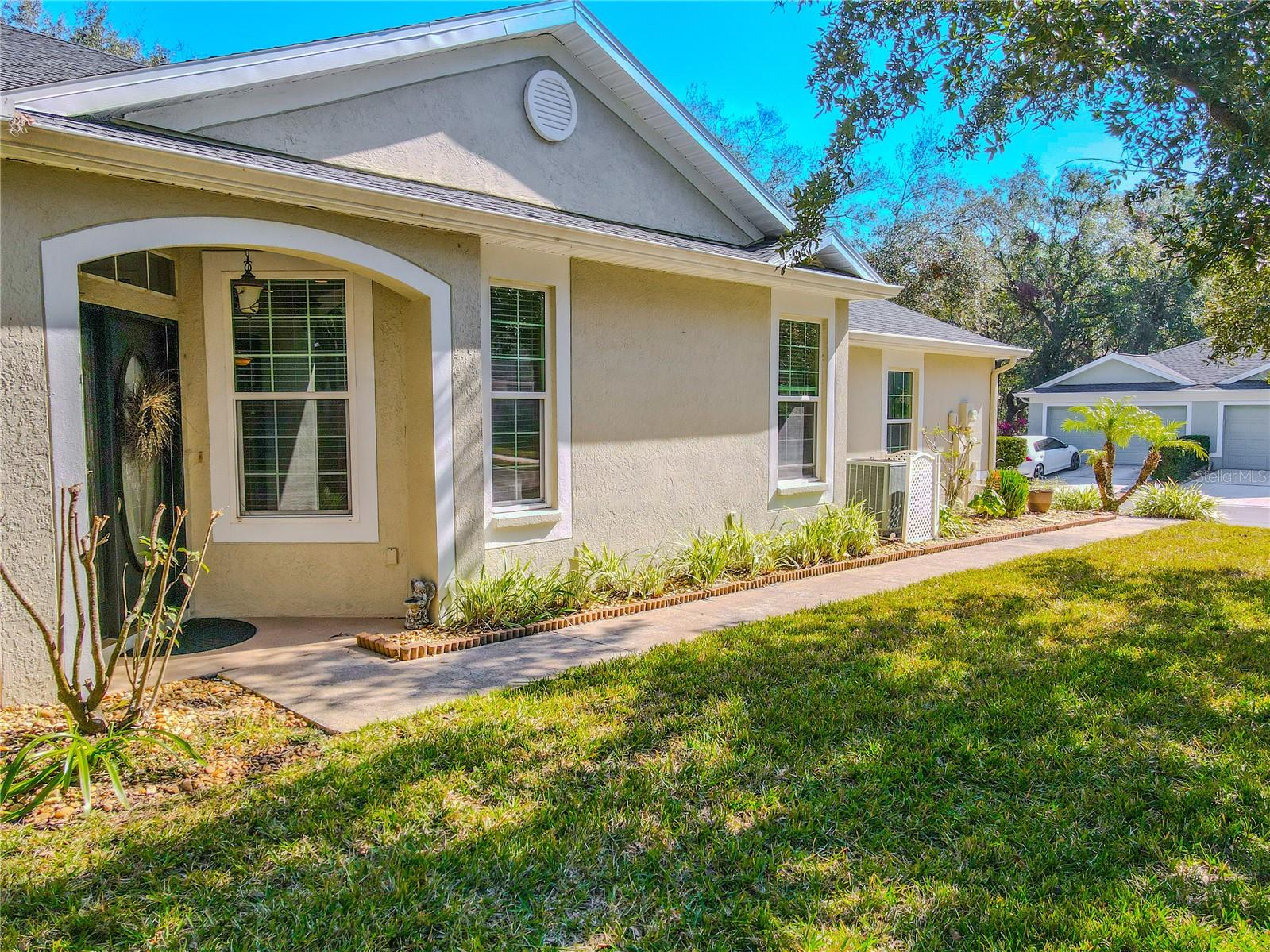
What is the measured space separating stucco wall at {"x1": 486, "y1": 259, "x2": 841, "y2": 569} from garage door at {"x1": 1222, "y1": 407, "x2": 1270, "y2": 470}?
25.3 meters

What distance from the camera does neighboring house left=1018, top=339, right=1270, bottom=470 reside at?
27.3m

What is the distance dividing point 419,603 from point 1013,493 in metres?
12.1

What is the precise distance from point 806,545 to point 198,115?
294 inches

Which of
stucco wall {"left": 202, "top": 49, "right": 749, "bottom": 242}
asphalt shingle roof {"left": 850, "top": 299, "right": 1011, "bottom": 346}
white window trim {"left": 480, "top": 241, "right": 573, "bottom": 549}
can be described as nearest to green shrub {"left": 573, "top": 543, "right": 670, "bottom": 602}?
white window trim {"left": 480, "top": 241, "right": 573, "bottom": 549}

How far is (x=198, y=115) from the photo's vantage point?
6.16 meters

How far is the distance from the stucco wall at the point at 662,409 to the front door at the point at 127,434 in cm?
281

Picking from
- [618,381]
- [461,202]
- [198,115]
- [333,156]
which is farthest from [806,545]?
[198,115]

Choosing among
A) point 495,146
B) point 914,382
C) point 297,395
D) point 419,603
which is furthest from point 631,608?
point 914,382

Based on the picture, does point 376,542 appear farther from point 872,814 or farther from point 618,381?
point 872,814

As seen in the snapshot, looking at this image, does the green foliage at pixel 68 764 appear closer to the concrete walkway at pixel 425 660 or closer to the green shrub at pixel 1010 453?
the concrete walkway at pixel 425 660

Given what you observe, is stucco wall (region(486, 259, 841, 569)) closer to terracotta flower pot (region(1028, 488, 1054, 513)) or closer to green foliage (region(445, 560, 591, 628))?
green foliage (region(445, 560, 591, 628))

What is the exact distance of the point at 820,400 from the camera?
10836 mm

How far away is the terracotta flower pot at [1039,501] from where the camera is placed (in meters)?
15.9

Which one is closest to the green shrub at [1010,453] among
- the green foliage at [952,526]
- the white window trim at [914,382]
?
the white window trim at [914,382]
